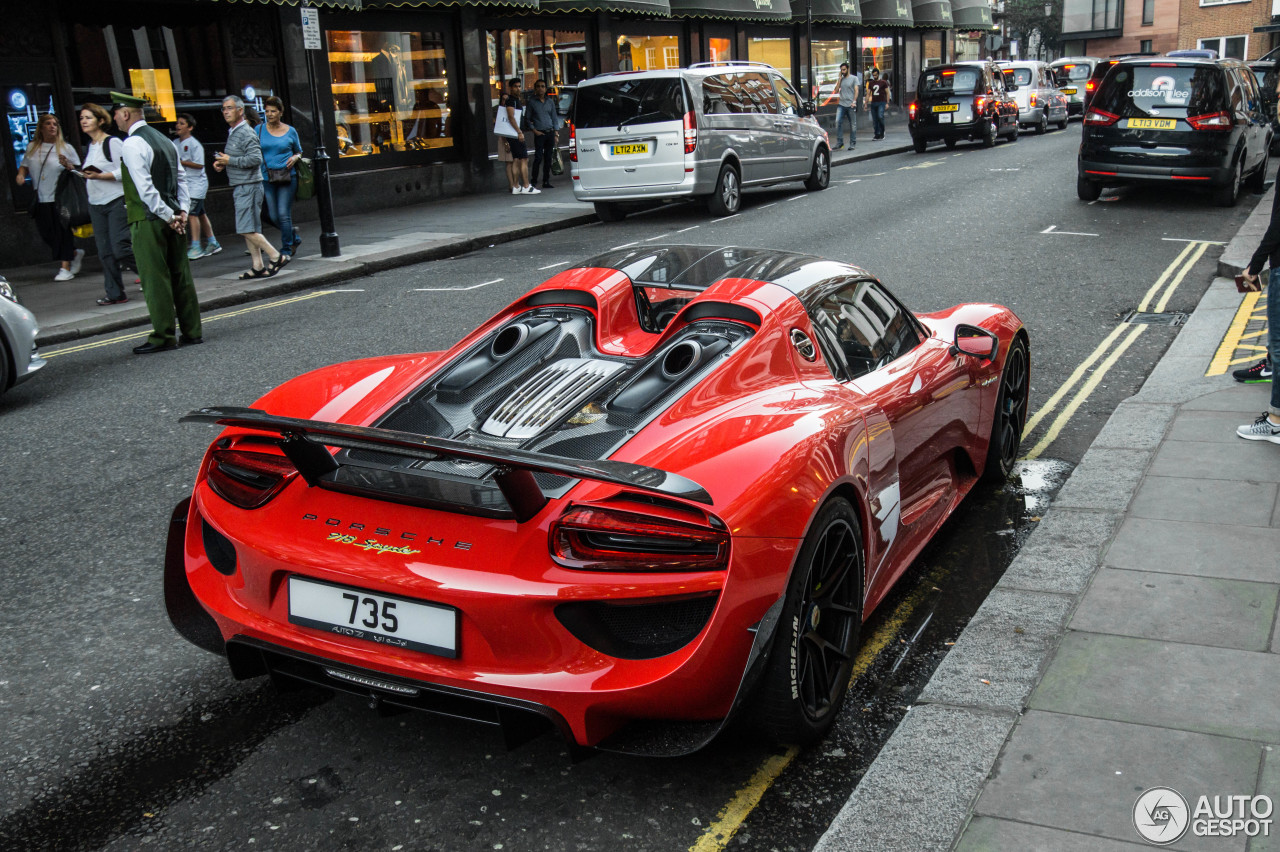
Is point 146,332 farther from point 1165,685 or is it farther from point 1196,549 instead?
point 1165,685

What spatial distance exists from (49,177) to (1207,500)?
1237 cm

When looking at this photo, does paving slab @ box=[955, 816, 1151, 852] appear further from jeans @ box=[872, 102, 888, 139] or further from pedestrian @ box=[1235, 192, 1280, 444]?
jeans @ box=[872, 102, 888, 139]

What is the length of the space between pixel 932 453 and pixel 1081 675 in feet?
3.76

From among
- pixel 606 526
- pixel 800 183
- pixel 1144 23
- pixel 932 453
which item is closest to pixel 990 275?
pixel 932 453

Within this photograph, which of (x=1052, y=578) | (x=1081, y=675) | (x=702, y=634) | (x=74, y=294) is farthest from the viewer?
(x=74, y=294)

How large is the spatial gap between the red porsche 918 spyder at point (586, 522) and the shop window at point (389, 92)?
16798mm

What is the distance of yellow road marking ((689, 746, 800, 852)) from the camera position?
2859 millimetres

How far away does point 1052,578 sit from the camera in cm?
421

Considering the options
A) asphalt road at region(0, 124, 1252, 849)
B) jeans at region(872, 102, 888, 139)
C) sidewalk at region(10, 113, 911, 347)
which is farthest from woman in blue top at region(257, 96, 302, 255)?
jeans at region(872, 102, 888, 139)

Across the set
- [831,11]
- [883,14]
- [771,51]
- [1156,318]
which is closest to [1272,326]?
[1156,318]

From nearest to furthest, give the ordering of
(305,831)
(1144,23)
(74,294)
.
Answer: (305,831) → (74,294) → (1144,23)

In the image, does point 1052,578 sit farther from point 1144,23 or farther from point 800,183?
point 1144,23

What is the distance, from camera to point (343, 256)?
1421 cm

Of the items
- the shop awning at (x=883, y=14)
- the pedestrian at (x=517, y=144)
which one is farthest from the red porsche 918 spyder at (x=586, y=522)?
the shop awning at (x=883, y=14)
